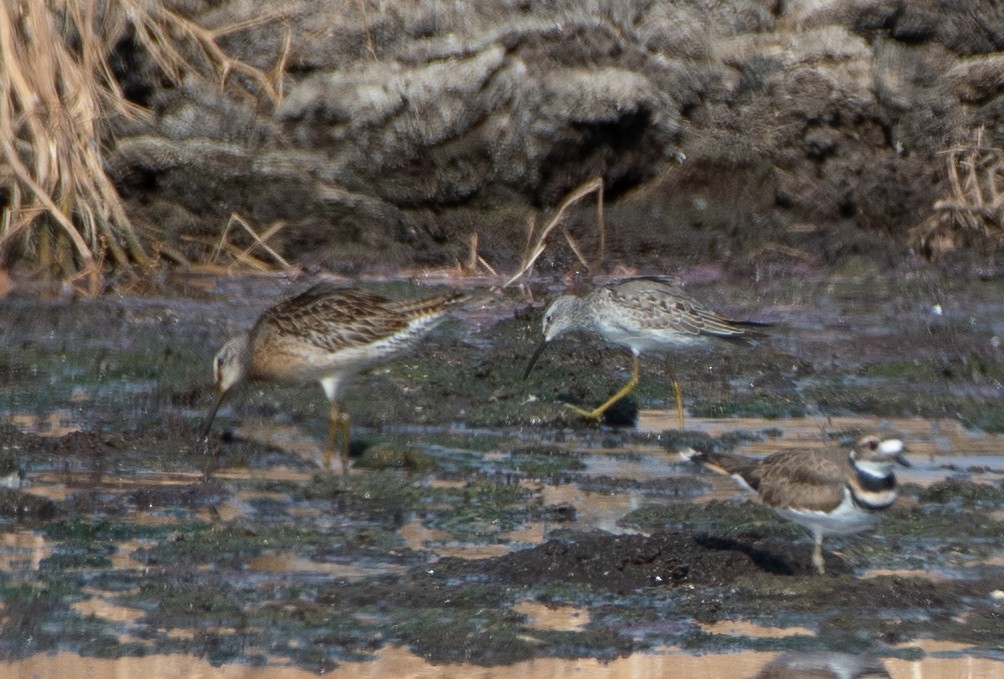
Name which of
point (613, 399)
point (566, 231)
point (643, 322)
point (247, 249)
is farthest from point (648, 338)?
point (247, 249)

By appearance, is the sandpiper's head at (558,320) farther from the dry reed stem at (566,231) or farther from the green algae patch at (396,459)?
the dry reed stem at (566,231)

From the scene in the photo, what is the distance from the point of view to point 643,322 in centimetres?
1105

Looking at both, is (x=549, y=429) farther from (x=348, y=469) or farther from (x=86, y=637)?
(x=86, y=637)

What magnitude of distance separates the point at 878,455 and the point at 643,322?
12.9 feet

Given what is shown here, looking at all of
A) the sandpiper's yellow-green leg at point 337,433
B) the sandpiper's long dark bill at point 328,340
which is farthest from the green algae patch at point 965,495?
the sandpiper's long dark bill at point 328,340

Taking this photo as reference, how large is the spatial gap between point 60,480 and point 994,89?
1138cm

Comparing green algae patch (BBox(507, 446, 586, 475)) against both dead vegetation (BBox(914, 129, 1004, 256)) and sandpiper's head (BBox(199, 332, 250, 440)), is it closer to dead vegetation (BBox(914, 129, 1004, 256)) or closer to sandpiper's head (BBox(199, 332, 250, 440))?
sandpiper's head (BBox(199, 332, 250, 440))

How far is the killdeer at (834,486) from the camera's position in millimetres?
7125

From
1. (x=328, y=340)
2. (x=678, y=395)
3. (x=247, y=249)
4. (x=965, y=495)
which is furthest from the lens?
(x=247, y=249)

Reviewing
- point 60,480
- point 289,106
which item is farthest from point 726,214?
point 60,480

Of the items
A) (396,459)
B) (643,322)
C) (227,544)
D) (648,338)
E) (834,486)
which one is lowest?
(396,459)

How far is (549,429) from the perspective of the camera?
414 inches

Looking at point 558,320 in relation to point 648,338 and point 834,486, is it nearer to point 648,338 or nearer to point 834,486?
point 648,338

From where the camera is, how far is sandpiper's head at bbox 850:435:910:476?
716 cm
